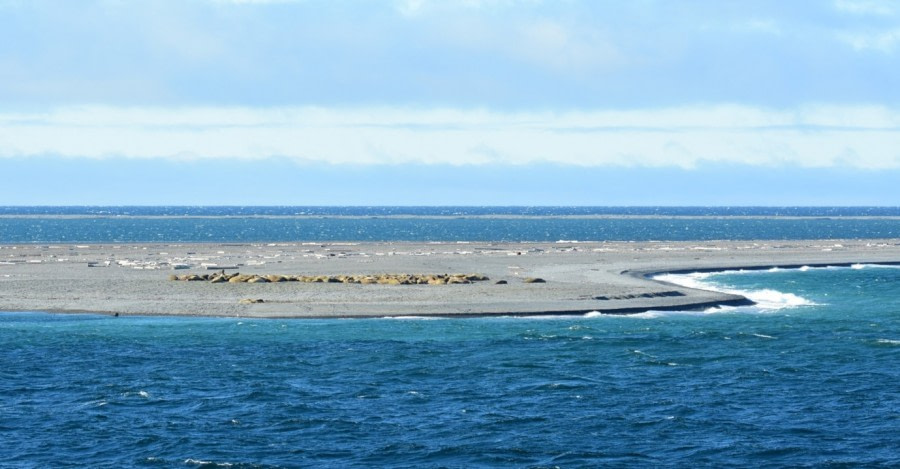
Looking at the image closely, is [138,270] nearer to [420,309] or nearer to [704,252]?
[420,309]

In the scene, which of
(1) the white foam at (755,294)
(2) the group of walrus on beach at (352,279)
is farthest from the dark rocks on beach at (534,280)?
(1) the white foam at (755,294)

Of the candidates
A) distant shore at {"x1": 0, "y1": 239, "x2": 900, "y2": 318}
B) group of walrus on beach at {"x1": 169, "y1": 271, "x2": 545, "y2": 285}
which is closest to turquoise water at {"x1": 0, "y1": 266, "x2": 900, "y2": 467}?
distant shore at {"x1": 0, "y1": 239, "x2": 900, "y2": 318}

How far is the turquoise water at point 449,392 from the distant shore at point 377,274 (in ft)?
14.8

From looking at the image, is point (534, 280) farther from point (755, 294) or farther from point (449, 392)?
point (449, 392)

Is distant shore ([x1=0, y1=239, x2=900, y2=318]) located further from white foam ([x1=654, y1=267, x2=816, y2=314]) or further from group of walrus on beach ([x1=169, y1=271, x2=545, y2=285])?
white foam ([x1=654, y1=267, x2=816, y2=314])

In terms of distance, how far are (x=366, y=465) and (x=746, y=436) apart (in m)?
9.96

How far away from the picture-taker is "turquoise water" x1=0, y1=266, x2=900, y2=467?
101 feet

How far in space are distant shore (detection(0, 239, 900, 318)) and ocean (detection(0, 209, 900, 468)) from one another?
4301mm

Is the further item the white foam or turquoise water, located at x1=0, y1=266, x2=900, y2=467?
the white foam

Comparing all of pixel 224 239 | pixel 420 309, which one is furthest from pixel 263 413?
pixel 224 239

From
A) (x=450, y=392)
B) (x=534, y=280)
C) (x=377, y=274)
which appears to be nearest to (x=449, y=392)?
(x=450, y=392)

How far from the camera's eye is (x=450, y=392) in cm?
3828

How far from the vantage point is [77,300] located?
213 ft

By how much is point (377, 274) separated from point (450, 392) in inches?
1878
